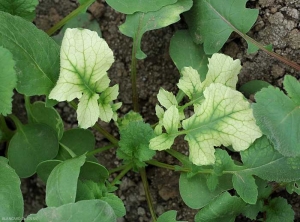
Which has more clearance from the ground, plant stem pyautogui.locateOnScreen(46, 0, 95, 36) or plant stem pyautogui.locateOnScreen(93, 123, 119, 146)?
plant stem pyautogui.locateOnScreen(46, 0, 95, 36)

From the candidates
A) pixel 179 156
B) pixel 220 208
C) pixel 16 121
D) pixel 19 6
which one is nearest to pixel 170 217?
pixel 220 208

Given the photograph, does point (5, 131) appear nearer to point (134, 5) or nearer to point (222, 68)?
point (134, 5)

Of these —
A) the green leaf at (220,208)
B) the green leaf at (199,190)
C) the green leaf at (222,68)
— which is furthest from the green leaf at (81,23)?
the green leaf at (220,208)

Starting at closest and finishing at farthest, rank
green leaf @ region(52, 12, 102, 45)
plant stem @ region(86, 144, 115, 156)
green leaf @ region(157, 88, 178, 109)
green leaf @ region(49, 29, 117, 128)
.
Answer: green leaf @ region(49, 29, 117, 128), green leaf @ region(157, 88, 178, 109), plant stem @ region(86, 144, 115, 156), green leaf @ region(52, 12, 102, 45)

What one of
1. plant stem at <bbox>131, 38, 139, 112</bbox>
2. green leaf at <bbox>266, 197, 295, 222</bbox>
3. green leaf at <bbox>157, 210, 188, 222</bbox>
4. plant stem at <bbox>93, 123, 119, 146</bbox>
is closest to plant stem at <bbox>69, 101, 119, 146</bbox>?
plant stem at <bbox>93, 123, 119, 146</bbox>

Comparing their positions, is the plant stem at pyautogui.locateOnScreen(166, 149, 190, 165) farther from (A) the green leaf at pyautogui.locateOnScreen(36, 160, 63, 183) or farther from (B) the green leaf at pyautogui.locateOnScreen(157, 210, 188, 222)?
(A) the green leaf at pyautogui.locateOnScreen(36, 160, 63, 183)

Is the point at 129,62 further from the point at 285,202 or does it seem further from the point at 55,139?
the point at 285,202
